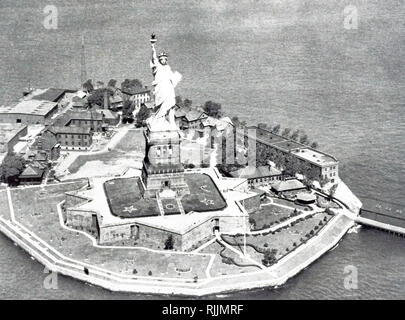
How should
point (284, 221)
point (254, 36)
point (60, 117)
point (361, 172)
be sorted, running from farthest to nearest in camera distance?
1. point (254, 36)
2. point (60, 117)
3. point (361, 172)
4. point (284, 221)

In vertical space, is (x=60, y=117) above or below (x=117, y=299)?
above

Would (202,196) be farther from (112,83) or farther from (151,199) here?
(112,83)

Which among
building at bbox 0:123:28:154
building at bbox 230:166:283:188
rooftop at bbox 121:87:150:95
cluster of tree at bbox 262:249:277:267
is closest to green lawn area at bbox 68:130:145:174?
building at bbox 0:123:28:154

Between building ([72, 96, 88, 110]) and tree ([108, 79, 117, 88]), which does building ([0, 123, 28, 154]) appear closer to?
building ([72, 96, 88, 110])

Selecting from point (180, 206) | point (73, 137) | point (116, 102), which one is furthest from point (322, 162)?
point (116, 102)

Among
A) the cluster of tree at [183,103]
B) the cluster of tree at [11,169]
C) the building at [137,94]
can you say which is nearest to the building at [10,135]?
the cluster of tree at [11,169]

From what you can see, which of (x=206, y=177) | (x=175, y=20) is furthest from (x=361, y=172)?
(x=175, y=20)

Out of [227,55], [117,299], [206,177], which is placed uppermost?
[227,55]
